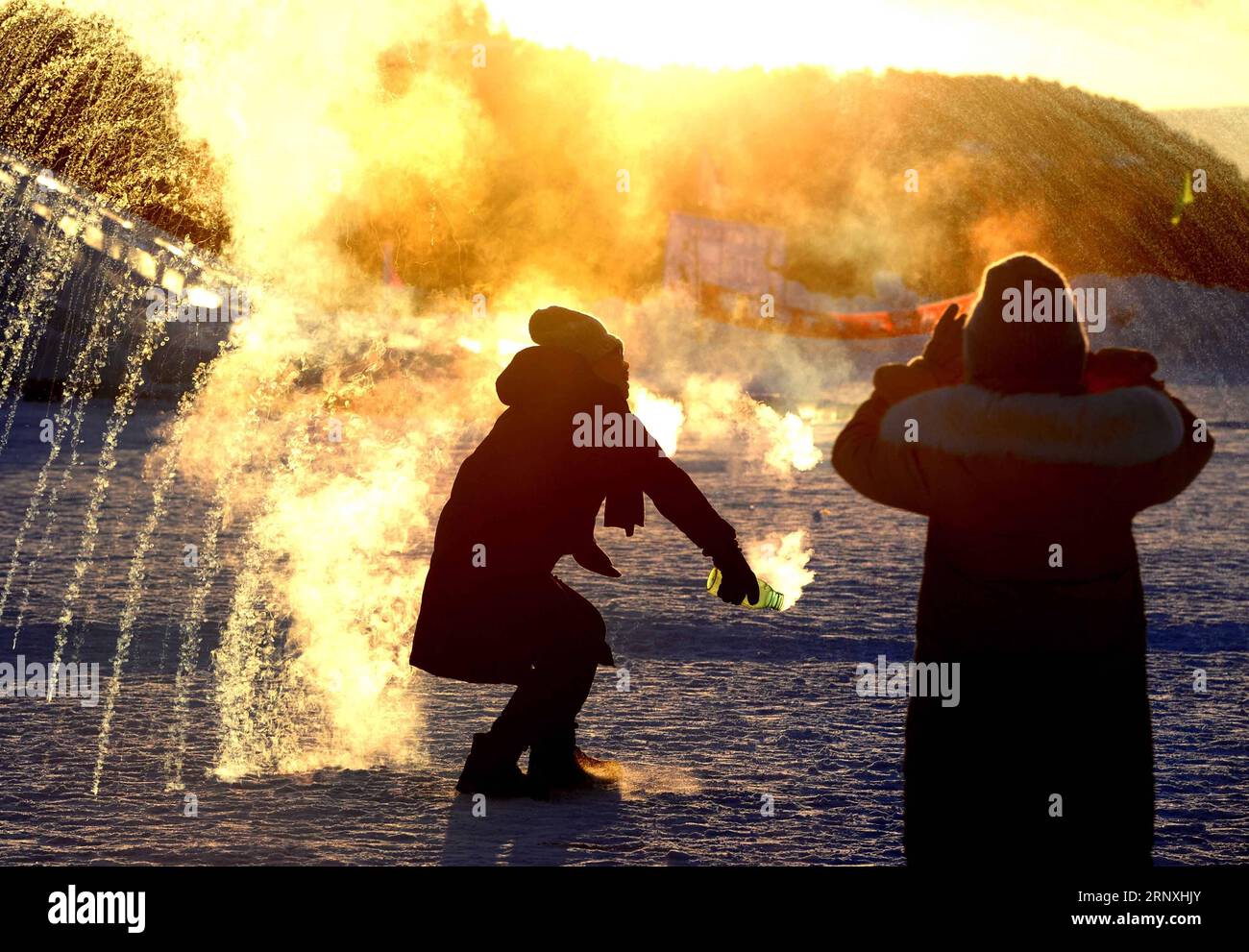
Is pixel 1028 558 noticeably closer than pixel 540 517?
Yes

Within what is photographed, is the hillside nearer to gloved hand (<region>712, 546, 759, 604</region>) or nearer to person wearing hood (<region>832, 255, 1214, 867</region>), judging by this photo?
gloved hand (<region>712, 546, 759, 604</region>)

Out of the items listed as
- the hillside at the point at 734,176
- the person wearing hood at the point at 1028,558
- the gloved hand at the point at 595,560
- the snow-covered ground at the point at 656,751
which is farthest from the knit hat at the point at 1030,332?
the hillside at the point at 734,176

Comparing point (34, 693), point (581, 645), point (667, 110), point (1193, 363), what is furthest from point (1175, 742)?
point (667, 110)

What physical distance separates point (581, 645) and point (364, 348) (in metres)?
19.9

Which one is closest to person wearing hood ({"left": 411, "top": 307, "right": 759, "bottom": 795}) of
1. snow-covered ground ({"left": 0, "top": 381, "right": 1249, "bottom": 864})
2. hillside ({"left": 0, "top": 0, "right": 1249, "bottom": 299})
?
snow-covered ground ({"left": 0, "top": 381, "right": 1249, "bottom": 864})

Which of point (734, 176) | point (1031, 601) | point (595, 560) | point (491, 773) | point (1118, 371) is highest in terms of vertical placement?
point (734, 176)

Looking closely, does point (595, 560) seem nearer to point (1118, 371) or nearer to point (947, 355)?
point (947, 355)

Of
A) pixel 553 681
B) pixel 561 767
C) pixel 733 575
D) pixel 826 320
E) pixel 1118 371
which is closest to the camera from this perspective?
pixel 1118 371

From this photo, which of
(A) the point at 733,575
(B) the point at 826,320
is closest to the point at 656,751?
(A) the point at 733,575

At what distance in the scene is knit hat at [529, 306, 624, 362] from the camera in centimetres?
429

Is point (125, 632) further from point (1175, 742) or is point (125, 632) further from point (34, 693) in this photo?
point (1175, 742)

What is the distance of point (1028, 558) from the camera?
9.25 ft

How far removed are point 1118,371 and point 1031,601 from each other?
46 cm

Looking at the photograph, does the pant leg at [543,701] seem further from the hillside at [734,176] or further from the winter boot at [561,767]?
the hillside at [734,176]
